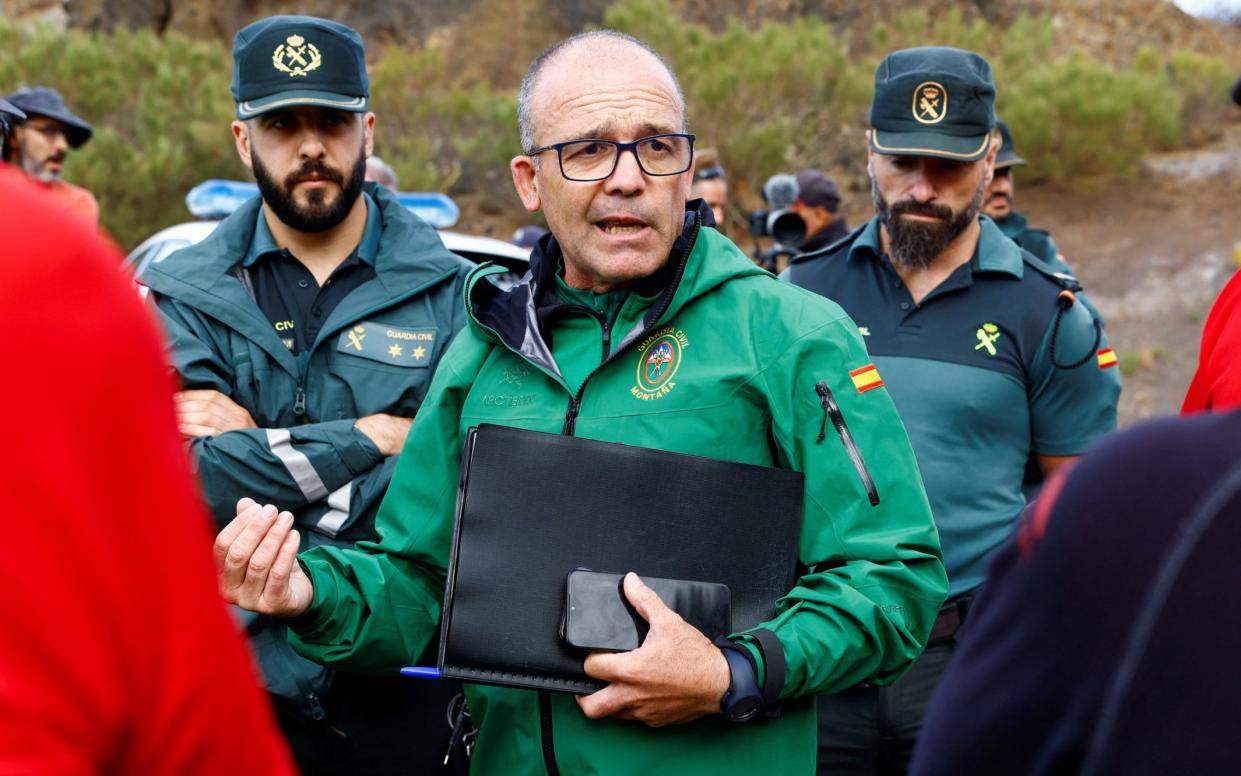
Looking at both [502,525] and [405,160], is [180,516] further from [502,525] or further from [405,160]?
[405,160]

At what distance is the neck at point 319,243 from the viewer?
3.68 meters

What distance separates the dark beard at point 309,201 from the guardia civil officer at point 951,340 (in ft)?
4.59

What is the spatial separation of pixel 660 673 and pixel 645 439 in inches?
17.5

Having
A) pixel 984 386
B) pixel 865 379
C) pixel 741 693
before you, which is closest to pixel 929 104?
pixel 984 386

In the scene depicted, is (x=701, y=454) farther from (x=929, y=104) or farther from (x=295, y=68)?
(x=929, y=104)

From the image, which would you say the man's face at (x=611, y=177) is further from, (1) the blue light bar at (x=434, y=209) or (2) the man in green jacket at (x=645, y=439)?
(1) the blue light bar at (x=434, y=209)

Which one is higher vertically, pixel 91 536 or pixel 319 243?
pixel 319 243

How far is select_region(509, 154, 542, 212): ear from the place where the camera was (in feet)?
9.51

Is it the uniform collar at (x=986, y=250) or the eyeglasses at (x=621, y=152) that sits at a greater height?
the eyeglasses at (x=621, y=152)

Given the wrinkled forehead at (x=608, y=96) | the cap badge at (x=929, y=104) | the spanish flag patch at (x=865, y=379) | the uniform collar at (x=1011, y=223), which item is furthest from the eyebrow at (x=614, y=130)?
the uniform collar at (x=1011, y=223)

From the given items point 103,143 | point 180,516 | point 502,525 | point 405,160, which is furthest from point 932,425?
point 405,160

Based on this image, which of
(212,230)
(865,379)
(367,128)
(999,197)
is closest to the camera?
(865,379)

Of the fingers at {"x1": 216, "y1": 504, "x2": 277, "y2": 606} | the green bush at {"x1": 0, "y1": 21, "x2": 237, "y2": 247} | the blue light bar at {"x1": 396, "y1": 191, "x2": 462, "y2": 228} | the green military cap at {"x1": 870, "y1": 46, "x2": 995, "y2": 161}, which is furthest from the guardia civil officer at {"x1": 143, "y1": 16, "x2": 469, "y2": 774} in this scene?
the green bush at {"x1": 0, "y1": 21, "x2": 237, "y2": 247}

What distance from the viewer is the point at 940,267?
3949 mm
